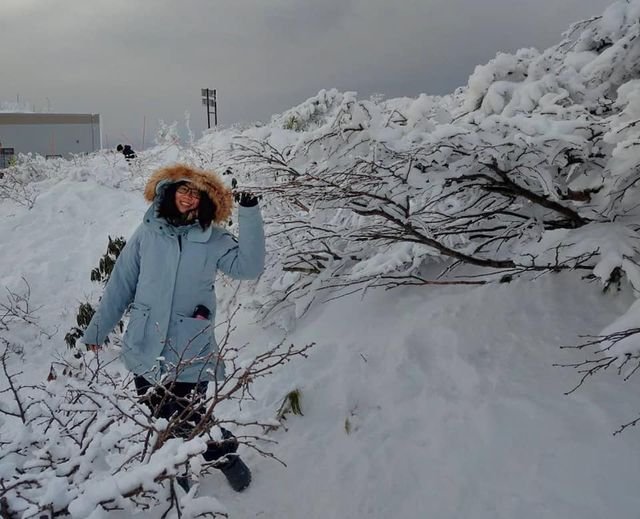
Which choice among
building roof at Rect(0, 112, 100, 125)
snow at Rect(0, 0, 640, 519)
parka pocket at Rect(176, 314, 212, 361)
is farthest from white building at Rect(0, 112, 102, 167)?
parka pocket at Rect(176, 314, 212, 361)

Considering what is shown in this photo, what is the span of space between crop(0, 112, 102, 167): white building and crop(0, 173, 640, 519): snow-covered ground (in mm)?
36831

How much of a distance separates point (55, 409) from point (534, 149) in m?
2.41

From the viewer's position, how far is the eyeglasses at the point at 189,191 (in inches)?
99.8

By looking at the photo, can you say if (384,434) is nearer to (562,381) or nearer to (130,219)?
(562,381)

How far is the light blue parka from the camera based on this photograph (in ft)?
8.13

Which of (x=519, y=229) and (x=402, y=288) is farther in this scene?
(x=402, y=288)

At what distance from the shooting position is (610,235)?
241 centimetres

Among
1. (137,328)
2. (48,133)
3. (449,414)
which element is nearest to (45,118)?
(48,133)

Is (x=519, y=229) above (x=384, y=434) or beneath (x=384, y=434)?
above

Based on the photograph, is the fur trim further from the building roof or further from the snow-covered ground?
the building roof

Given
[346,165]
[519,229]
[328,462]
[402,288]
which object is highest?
[346,165]

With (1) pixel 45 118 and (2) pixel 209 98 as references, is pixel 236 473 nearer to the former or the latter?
(2) pixel 209 98

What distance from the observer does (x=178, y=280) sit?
2.49 meters

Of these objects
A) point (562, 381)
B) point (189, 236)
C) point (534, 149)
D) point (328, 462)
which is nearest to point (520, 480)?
point (562, 381)
